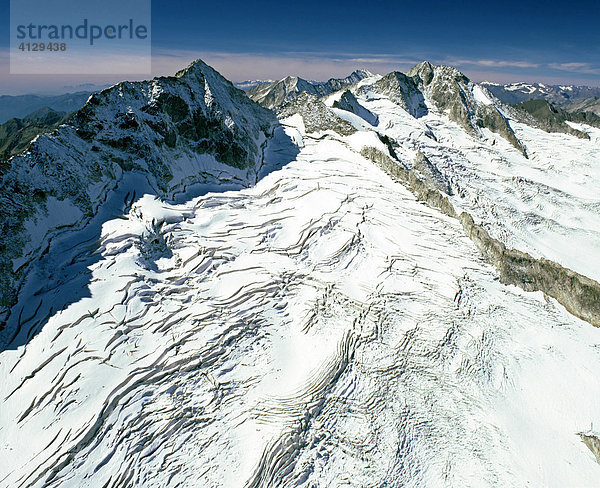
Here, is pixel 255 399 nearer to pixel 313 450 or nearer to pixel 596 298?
pixel 313 450

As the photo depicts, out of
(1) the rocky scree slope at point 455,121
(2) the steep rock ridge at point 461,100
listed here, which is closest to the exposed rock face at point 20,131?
(1) the rocky scree slope at point 455,121

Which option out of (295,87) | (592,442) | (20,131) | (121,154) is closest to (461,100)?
(295,87)

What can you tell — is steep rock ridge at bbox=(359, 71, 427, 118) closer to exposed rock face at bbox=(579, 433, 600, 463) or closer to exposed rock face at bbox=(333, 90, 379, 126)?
exposed rock face at bbox=(333, 90, 379, 126)

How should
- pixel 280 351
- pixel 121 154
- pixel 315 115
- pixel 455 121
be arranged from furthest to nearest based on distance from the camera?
pixel 455 121, pixel 315 115, pixel 121 154, pixel 280 351

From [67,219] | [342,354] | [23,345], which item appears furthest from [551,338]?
[67,219]

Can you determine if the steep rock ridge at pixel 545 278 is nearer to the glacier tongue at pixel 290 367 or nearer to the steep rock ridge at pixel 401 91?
the glacier tongue at pixel 290 367

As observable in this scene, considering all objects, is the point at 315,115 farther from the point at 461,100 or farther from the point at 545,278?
the point at 461,100
